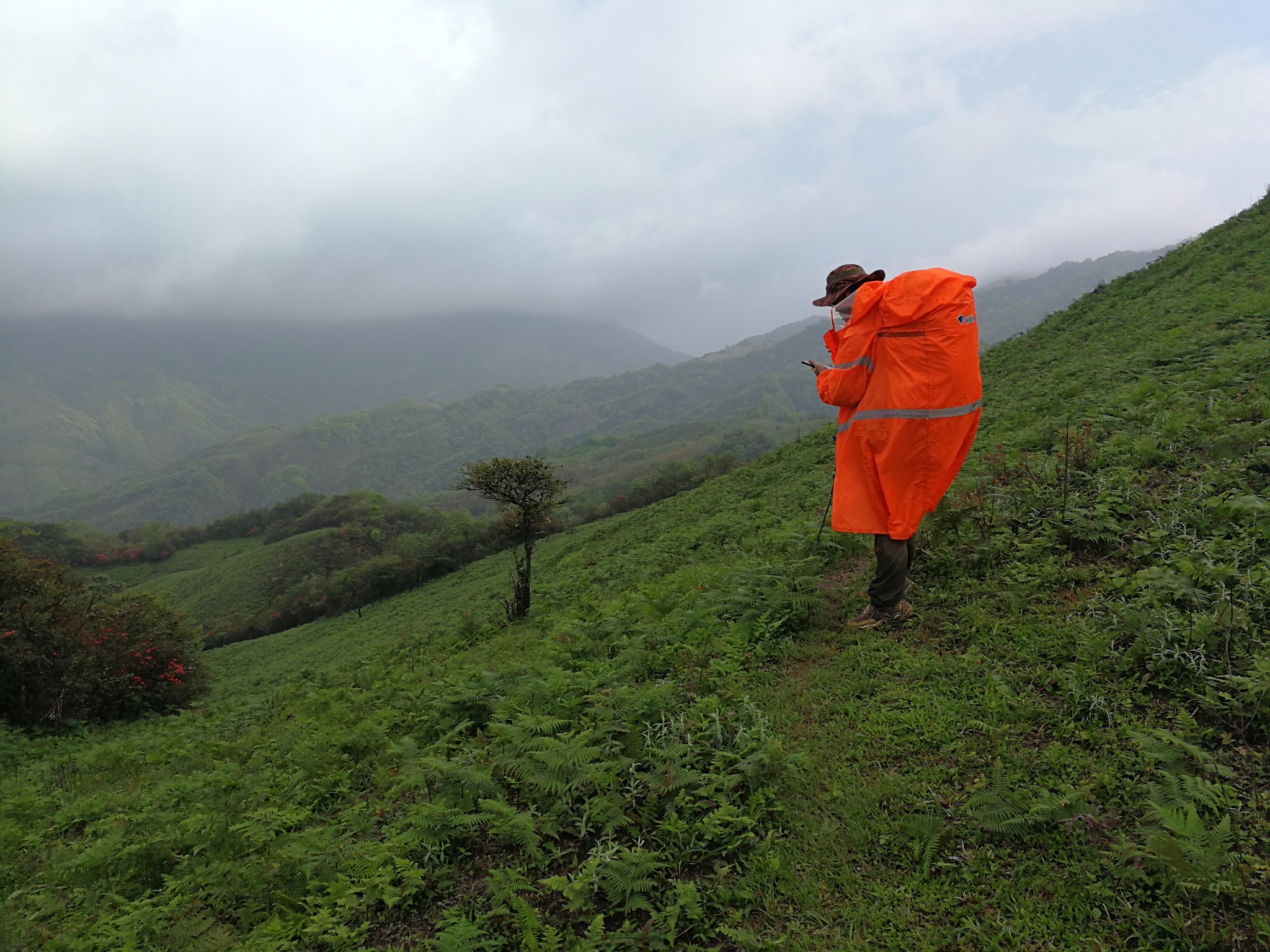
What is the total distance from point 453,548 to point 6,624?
31178mm

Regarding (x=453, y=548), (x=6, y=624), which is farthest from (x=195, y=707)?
(x=453, y=548)

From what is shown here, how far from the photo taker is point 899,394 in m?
4.91

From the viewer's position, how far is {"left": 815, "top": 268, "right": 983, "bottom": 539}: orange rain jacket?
486 centimetres

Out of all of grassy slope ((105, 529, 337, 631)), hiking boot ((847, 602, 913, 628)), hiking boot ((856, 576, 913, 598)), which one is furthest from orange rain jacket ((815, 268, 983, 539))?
grassy slope ((105, 529, 337, 631))

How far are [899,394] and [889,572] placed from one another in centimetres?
165

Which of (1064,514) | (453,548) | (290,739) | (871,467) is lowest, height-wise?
(453,548)

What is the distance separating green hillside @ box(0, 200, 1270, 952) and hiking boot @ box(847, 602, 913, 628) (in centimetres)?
12

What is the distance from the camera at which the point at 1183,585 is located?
14.3 feet

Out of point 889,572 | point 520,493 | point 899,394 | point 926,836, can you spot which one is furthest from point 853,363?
point 520,493

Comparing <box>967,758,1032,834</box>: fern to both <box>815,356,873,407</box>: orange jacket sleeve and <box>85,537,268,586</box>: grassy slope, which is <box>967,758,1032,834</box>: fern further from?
<box>85,537,268,586</box>: grassy slope

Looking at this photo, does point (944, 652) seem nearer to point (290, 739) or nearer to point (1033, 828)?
point (1033, 828)

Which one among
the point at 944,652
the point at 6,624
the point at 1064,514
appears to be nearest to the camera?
the point at 944,652

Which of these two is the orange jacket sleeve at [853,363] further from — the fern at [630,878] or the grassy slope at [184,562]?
the grassy slope at [184,562]

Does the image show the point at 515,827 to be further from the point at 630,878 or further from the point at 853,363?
the point at 853,363
